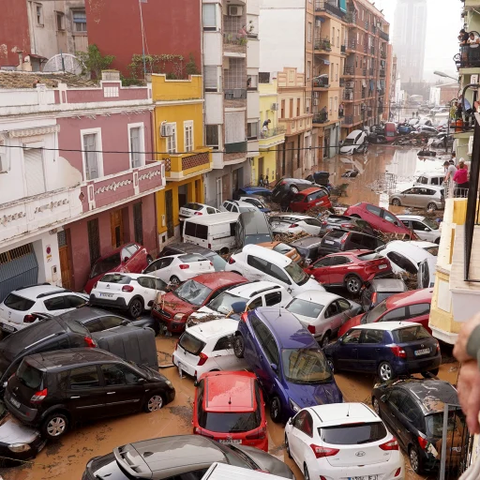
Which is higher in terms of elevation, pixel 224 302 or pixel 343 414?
pixel 343 414

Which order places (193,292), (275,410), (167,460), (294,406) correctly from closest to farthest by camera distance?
(167,460)
(294,406)
(275,410)
(193,292)

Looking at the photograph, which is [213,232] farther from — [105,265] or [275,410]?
[275,410]

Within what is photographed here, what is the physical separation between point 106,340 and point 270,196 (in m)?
22.3

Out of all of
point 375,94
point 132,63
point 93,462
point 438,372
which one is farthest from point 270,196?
point 375,94

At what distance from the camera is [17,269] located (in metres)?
17.9

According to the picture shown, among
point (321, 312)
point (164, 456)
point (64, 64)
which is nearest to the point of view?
point (164, 456)

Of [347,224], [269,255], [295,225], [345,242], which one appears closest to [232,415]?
[269,255]

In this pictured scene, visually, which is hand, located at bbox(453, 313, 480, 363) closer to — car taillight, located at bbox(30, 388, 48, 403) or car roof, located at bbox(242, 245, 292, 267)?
car taillight, located at bbox(30, 388, 48, 403)

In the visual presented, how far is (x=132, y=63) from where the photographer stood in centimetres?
2850

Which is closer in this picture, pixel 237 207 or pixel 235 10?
pixel 237 207

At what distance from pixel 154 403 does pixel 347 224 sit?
15373 mm

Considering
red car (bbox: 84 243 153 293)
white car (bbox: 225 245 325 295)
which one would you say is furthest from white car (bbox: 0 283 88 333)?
white car (bbox: 225 245 325 295)

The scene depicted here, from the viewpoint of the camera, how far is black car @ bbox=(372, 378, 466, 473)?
369 inches

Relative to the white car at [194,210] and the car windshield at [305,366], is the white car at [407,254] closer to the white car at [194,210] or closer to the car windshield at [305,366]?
the car windshield at [305,366]
